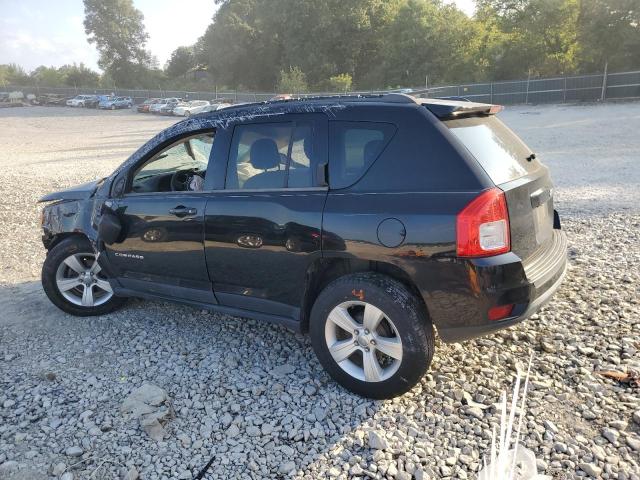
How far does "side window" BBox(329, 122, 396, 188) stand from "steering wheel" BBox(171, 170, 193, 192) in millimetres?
1690

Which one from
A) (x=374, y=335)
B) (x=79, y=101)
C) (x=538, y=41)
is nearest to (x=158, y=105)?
(x=79, y=101)

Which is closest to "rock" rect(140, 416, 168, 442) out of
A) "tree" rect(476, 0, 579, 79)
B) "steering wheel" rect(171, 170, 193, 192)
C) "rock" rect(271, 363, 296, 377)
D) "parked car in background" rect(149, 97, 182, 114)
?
"rock" rect(271, 363, 296, 377)

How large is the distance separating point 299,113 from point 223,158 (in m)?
0.71

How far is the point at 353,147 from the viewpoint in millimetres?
3287

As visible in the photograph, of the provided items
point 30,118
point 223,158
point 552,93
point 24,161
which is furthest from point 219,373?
point 30,118

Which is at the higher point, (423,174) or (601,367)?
(423,174)

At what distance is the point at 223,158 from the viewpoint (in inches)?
150

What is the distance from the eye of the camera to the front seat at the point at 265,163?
3.55 metres

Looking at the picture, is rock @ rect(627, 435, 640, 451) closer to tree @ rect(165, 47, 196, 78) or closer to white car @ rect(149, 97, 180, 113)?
white car @ rect(149, 97, 180, 113)

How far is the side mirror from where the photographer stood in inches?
167

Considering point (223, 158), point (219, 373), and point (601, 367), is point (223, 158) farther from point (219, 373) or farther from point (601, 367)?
point (601, 367)

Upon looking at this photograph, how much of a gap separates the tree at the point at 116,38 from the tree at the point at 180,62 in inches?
186

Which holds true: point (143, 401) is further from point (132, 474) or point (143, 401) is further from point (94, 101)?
point (94, 101)

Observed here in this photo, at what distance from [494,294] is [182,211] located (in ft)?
7.82
